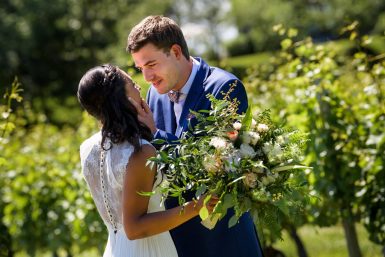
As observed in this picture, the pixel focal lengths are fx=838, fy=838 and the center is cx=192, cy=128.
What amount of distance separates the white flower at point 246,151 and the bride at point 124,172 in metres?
0.23

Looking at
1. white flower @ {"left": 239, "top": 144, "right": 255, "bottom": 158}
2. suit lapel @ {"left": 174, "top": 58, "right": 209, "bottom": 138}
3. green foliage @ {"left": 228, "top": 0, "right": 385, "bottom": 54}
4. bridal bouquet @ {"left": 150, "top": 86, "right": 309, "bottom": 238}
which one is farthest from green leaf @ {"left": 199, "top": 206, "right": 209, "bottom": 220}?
green foliage @ {"left": 228, "top": 0, "right": 385, "bottom": 54}

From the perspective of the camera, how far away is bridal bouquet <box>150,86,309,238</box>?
309 centimetres

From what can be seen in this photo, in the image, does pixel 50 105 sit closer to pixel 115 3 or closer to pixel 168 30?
pixel 115 3

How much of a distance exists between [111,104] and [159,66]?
0.45 meters

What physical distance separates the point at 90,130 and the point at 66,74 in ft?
88.7

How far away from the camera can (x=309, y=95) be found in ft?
19.2

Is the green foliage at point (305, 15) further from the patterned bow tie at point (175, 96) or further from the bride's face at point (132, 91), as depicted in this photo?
the bride's face at point (132, 91)

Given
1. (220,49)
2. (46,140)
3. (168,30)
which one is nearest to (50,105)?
(46,140)

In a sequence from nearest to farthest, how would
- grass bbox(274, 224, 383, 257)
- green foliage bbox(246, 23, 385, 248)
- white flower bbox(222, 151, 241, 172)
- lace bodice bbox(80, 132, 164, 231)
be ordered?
1. white flower bbox(222, 151, 241, 172)
2. lace bodice bbox(80, 132, 164, 231)
3. green foliage bbox(246, 23, 385, 248)
4. grass bbox(274, 224, 383, 257)

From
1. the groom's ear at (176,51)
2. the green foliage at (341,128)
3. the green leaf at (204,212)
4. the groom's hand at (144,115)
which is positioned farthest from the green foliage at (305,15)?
the green leaf at (204,212)

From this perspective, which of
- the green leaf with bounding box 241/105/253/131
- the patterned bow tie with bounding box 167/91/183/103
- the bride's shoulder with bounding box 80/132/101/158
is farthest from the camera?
the patterned bow tie with bounding box 167/91/183/103

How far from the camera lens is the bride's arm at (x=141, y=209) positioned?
126 inches

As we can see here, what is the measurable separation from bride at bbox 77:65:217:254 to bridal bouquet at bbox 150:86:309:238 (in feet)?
0.31

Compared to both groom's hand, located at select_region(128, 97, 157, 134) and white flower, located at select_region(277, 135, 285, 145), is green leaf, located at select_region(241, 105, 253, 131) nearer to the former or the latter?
white flower, located at select_region(277, 135, 285, 145)
